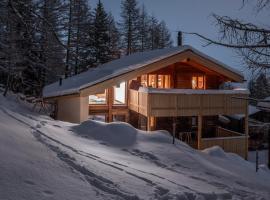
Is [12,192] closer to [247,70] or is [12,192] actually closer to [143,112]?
[247,70]

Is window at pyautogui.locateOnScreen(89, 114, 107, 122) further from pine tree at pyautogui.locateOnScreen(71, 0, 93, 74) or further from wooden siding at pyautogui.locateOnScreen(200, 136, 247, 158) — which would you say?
wooden siding at pyautogui.locateOnScreen(200, 136, 247, 158)

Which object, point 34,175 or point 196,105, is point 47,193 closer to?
point 34,175

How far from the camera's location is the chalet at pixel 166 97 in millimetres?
17625

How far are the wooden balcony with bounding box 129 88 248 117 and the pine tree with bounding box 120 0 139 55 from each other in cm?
2602

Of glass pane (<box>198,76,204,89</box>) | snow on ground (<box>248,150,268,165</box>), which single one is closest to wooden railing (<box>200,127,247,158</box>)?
snow on ground (<box>248,150,268,165</box>)

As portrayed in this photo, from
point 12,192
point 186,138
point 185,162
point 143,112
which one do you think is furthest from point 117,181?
point 186,138

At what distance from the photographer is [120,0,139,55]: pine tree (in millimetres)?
45062

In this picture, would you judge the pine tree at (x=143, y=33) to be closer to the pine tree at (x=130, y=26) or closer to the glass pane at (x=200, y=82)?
the pine tree at (x=130, y=26)

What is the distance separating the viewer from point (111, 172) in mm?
6707

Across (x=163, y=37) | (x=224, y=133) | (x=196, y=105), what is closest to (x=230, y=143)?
(x=224, y=133)

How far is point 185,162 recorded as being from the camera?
1027cm

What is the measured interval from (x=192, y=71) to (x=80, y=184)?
57.8 ft

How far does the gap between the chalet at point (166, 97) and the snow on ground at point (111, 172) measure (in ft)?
16.0

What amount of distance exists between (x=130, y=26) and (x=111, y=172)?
3996cm
